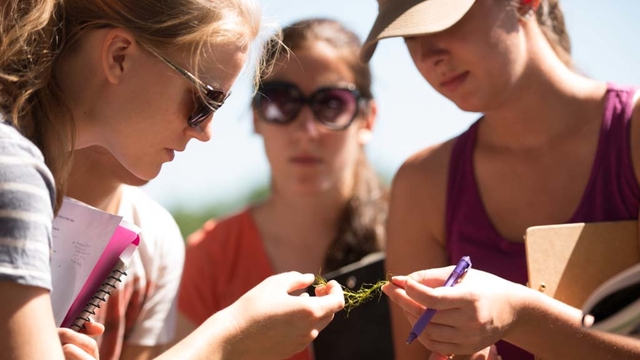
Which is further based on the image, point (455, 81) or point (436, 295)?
point (455, 81)

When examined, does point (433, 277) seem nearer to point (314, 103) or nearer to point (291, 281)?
point (291, 281)

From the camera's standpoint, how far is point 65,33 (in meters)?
1.90

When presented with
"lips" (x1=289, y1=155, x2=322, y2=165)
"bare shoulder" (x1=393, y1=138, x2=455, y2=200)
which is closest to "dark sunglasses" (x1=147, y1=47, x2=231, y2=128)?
"bare shoulder" (x1=393, y1=138, x2=455, y2=200)

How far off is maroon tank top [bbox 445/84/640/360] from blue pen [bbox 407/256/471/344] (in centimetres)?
58

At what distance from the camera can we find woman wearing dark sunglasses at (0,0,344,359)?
1.78 metres

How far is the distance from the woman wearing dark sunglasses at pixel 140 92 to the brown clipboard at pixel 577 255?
57 centimetres

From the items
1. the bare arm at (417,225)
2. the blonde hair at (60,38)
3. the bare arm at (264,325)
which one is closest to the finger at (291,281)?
the bare arm at (264,325)

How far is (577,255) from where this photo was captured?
Answer: 2.25 m

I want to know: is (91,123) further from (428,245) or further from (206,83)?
(428,245)

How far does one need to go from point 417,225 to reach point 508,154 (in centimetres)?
37

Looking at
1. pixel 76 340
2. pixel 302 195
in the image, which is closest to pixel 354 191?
pixel 302 195

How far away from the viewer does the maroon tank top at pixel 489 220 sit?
2363mm

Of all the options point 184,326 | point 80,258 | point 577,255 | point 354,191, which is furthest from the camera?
point 354,191

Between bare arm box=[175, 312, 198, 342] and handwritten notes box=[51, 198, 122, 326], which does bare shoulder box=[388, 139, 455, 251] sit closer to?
handwritten notes box=[51, 198, 122, 326]
